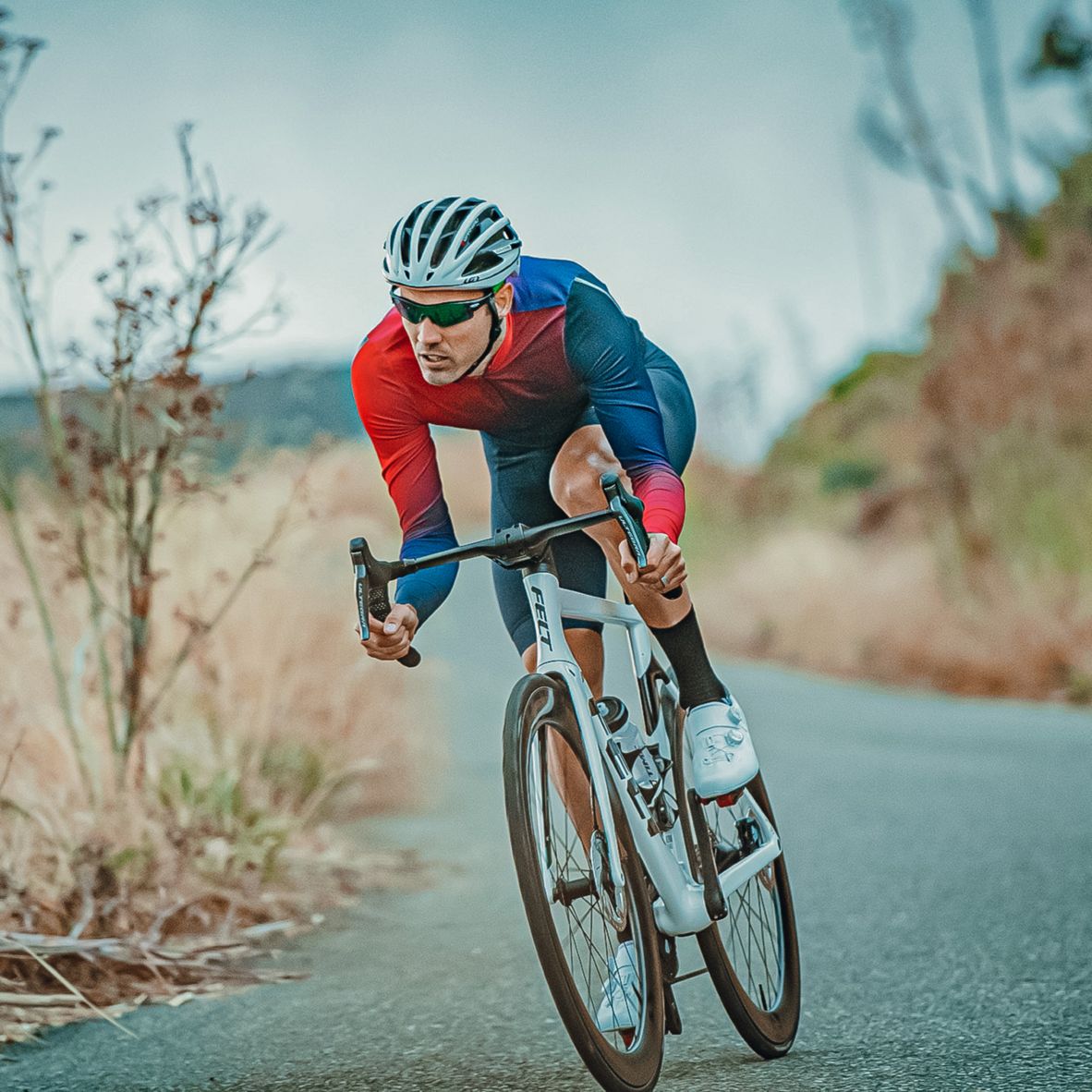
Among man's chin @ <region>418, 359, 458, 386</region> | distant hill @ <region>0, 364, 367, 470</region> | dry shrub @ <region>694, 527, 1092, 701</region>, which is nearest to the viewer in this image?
man's chin @ <region>418, 359, 458, 386</region>

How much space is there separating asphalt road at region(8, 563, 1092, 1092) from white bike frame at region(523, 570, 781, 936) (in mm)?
437

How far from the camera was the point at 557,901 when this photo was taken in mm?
3428

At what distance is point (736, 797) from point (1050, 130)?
1754cm

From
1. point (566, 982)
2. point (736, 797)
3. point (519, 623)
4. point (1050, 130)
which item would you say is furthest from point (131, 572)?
→ point (1050, 130)

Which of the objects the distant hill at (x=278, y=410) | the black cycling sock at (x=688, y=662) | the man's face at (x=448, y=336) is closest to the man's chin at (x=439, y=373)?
the man's face at (x=448, y=336)

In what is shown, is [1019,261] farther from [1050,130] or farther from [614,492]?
[614,492]

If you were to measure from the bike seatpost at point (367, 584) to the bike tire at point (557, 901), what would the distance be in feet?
1.12

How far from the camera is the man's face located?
352 cm

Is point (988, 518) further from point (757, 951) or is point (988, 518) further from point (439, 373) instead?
point (439, 373)

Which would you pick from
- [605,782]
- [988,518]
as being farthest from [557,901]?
[988,518]

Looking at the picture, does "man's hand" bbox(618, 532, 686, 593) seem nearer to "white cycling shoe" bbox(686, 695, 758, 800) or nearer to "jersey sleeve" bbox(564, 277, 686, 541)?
"jersey sleeve" bbox(564, 277, 686, 541)

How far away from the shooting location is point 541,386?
3871 mm

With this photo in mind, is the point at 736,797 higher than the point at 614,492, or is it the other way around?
the point at 614,492

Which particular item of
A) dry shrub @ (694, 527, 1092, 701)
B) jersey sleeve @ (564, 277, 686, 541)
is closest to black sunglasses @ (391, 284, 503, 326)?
jersey sleeve @ (564, 277, 686, 541)
